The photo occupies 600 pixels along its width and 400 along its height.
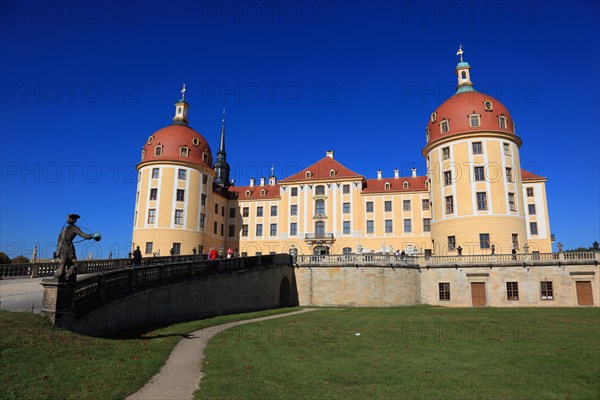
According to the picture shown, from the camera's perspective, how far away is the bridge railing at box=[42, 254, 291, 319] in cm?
1158

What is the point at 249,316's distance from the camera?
72.1 ft

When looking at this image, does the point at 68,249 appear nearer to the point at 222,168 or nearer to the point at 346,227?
the point at 346,227

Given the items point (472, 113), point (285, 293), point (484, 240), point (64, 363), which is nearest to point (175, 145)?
point (285, 293)

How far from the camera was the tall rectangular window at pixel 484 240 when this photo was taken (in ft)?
114

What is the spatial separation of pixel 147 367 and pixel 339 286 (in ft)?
86.8

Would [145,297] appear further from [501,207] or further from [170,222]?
[501,207]

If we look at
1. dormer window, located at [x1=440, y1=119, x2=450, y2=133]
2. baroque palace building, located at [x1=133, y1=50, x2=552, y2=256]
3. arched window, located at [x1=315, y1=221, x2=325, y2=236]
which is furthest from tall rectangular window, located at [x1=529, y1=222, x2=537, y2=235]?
arched window, located at [x1=315, y1=221, x2=325, y2=236]

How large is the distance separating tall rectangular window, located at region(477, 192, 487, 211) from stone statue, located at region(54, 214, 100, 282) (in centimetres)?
3357

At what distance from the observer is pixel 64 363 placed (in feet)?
27.6

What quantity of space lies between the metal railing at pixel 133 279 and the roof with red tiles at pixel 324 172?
86.3 feet

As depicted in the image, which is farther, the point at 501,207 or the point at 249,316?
the point at 501,207

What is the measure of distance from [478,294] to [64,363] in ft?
107

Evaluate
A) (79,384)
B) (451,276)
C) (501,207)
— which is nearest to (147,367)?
(79,384)

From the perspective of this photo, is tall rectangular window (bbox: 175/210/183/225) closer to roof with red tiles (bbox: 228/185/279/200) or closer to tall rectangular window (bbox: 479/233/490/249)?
roof with red tiles (bbox: 228/185/279/200)
